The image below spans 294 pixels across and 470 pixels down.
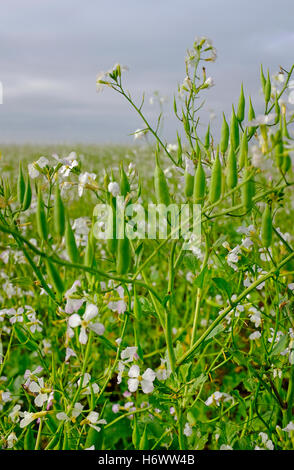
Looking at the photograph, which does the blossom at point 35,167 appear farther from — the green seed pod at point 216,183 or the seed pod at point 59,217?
the green seed pod at point 216,183

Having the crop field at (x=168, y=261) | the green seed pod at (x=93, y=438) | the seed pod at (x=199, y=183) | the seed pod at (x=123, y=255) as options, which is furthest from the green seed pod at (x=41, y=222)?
the green seed pod at (x=93, y=438)

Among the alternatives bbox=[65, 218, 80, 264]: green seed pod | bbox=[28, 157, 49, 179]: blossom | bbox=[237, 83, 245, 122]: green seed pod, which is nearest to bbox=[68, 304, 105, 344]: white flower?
bbox=[65, 218, 80, 264]: green seed pod

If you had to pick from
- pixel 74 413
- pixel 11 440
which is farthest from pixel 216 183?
pixel 11 440

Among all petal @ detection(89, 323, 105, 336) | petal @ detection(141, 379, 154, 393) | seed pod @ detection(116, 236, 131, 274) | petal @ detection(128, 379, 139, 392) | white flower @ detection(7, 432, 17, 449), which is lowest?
white flower @ detection(7, 432, 17, 449)

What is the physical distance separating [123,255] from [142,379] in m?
0.38

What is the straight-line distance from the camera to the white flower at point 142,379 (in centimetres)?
90

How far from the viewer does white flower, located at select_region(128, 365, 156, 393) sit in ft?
2.95

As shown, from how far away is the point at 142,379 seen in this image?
935 mm

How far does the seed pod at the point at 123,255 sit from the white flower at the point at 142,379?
331 millimetres

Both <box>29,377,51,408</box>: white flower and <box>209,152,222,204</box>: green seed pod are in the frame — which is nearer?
<box>209,152,222,204</box>: green seed pod

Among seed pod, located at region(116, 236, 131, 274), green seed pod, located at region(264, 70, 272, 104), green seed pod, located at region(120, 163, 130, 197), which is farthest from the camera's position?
green seed pod, located at region(264, 70, 272, 104)

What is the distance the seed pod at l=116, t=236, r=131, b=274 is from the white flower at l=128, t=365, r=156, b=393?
1.09 ft

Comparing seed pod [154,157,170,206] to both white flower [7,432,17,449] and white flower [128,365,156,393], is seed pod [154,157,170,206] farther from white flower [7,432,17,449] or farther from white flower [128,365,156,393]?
white flower [7,432,17,449]
